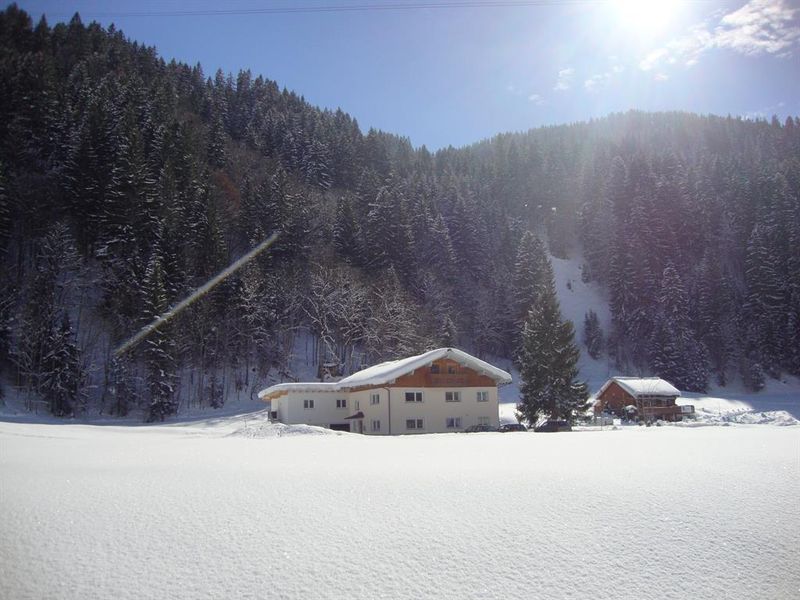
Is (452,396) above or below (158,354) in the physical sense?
below

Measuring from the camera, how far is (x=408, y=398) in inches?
1372

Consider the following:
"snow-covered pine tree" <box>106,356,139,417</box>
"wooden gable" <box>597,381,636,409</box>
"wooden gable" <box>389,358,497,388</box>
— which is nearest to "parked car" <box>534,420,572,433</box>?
"wooden gable" <box>389,358,497,388</box>

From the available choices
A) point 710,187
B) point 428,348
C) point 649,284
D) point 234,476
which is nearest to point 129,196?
point 428,348

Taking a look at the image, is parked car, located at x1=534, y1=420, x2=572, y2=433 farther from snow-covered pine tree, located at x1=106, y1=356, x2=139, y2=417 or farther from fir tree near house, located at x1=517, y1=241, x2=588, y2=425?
snow-covered pine tree, located at x1=106, y1=356, x2=139, y2=417

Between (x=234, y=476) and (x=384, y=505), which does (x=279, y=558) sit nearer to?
(x=384, y=505)

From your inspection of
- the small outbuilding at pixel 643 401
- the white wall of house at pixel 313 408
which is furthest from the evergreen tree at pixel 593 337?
the white wall of house at pixel 313 408

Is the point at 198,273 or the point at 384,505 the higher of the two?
the point at 198,273

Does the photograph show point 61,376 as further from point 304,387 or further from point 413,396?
point 413,396

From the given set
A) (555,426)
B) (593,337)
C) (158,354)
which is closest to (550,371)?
(555,426)

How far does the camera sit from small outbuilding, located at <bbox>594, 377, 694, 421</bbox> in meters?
51.0

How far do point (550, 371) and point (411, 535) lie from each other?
35.4 metres

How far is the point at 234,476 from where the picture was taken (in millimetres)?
8227

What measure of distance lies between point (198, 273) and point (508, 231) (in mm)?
53354

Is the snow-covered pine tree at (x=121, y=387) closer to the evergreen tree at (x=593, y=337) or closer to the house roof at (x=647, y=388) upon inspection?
the house roof at (x=647, y=388)
